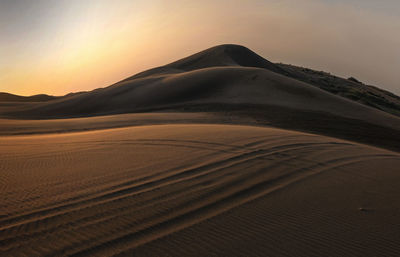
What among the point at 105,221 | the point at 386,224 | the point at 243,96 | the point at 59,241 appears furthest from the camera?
the point at 243,96

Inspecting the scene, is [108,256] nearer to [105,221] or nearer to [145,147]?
[105,221]

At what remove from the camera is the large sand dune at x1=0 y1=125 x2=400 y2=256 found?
10.3 feet

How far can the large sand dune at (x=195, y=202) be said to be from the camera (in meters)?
3.15

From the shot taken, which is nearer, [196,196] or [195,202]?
[195,202]

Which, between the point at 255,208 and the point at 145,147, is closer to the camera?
the point at 255,208

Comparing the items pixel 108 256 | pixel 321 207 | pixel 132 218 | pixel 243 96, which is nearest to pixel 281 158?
pixel 321 207

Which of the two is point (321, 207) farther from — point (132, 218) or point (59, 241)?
point (59, 241)

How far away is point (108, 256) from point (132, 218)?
0.81 metres

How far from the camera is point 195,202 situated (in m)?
4.21

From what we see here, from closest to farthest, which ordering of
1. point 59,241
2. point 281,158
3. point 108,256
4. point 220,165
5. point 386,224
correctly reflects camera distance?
point 108,256 < point 59,241 < point 386,224 < point 220,165 < point 281,158

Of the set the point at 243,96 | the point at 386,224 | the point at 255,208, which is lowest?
the point at 386,224

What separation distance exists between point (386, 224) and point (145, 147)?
528cm

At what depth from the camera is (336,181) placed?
5449mm

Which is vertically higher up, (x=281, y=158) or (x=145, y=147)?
(x=145, y=147)
